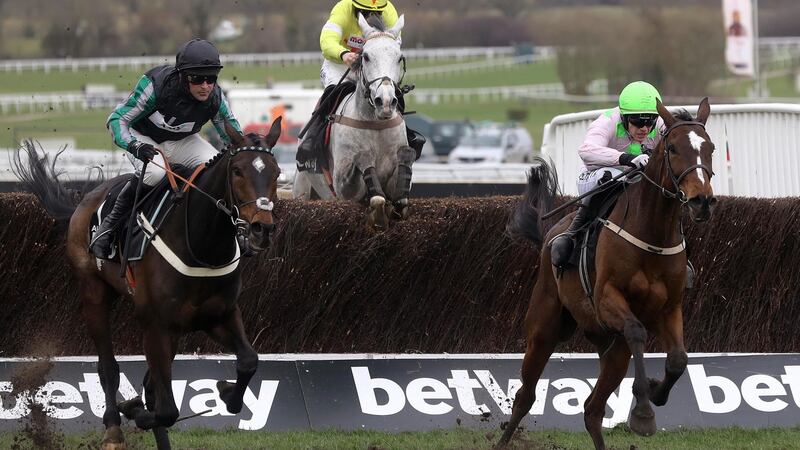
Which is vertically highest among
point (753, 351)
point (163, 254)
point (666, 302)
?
point (163, 254)

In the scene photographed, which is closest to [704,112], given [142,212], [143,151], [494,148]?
[143,151]

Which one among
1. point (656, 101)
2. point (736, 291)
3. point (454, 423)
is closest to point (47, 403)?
point (454, 423)

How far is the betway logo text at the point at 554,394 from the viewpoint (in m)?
8.50

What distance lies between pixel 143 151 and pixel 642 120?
268cm

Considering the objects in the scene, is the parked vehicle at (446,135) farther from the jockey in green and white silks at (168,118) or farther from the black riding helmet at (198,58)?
the black riding helmet at (198,58)

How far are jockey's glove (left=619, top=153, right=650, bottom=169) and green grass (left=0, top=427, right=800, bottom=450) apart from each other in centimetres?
161

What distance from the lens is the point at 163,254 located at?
23.4 ft

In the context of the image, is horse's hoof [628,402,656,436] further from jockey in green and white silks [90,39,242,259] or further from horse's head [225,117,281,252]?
jockey in green and white silks [90,39,242,259]

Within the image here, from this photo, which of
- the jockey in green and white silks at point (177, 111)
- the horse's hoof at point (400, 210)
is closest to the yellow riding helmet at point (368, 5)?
the horse's hoof at point (400, 210)

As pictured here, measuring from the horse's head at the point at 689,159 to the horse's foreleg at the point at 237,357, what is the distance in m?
2.27

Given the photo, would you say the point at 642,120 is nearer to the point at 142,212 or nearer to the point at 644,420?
the point at 644,420

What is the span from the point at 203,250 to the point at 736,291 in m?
4.12

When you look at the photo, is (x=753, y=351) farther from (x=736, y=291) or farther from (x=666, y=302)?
(x=666, y=302)

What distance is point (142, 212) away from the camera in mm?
7492
